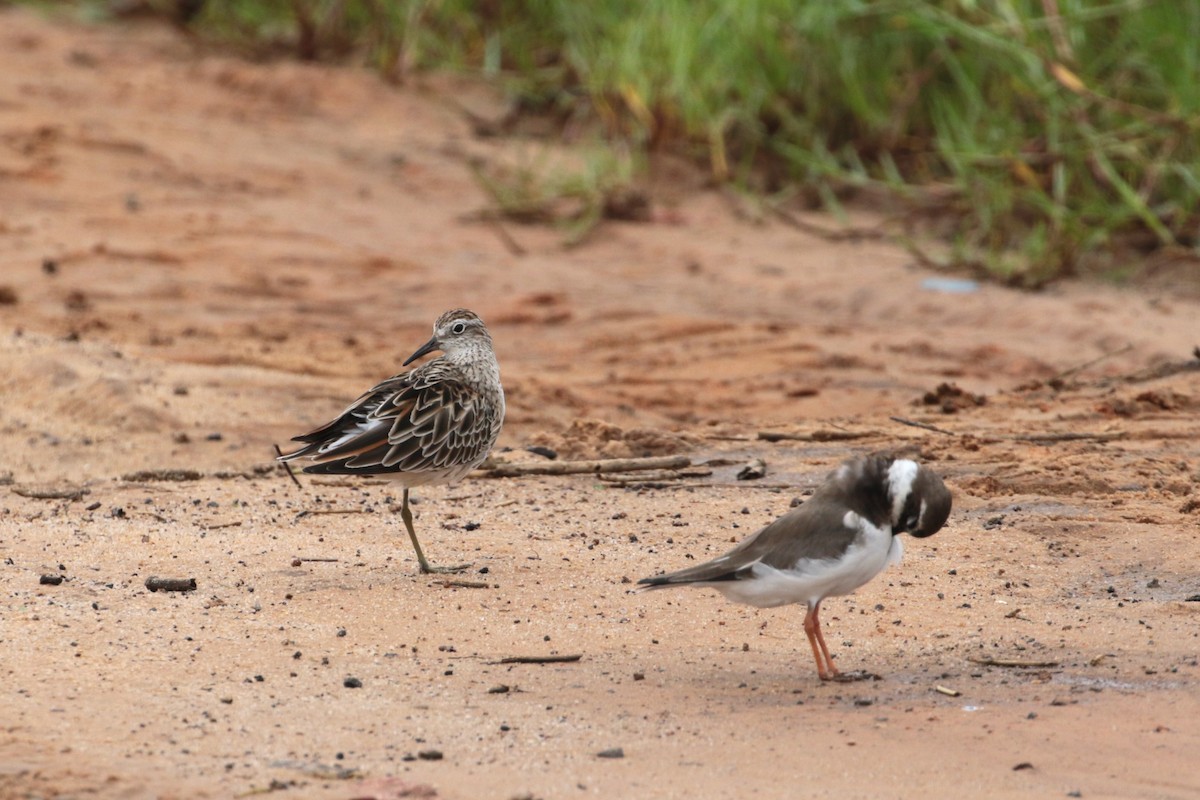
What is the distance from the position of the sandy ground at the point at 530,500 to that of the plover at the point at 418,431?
0.41 meters

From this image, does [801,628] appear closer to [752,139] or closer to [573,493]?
[573,493]

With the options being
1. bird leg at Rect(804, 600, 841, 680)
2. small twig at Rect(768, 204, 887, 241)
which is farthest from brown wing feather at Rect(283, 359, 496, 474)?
small twig at Rect(768, 204, 887, 241)

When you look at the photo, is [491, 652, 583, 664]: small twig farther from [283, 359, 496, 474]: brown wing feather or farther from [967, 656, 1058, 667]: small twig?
[967, 656, 1058, 667]: small twig

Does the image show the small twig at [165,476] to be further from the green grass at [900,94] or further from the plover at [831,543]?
the green grass at [900,94]

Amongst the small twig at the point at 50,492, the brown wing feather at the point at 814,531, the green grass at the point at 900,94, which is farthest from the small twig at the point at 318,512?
the green grass at the point at 900,94

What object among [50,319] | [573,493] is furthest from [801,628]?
[50,319]

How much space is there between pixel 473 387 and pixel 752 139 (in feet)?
22.7

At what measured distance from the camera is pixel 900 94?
12.6 meters

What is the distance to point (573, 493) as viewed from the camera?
294 inches

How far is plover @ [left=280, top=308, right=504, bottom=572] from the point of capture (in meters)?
6.16

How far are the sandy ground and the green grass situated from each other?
0.63 meters

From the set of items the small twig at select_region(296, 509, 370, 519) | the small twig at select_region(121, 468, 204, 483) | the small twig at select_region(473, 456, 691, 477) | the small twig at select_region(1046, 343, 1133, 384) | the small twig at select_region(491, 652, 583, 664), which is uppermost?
the small twig at select_region(1046, 343, 1133, 384)

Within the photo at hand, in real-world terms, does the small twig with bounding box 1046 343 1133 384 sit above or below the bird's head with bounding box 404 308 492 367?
below

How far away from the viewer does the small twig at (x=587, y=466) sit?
Result: 7.68 metres
